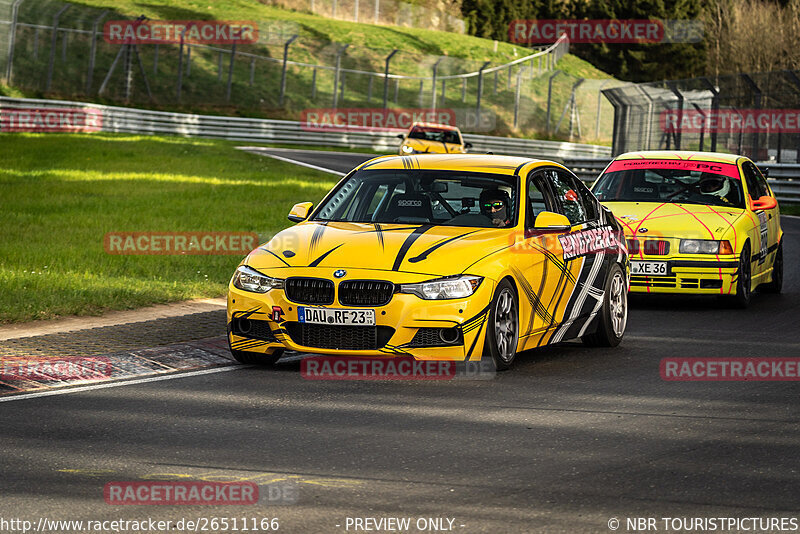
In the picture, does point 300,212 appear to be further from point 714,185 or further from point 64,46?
point 64,46

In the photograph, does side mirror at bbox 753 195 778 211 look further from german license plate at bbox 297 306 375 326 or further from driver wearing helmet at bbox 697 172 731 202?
german license plate at bbox 297 306 375 326

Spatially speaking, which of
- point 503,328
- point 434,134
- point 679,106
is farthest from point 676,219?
point 434,134

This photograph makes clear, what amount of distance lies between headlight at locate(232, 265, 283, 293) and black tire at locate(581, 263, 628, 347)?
3008mm

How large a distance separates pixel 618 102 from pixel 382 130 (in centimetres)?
1574

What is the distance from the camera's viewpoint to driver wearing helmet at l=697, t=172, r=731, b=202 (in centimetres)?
1441

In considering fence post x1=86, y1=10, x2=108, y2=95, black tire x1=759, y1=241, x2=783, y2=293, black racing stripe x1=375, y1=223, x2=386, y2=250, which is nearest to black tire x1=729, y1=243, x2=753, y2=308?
black tire x1=759, y1=241, x2=783, y2=293

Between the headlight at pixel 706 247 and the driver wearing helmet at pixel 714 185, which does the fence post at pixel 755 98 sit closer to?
the driver wearing helmet at pixel 714 185

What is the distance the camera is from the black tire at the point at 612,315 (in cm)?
1083

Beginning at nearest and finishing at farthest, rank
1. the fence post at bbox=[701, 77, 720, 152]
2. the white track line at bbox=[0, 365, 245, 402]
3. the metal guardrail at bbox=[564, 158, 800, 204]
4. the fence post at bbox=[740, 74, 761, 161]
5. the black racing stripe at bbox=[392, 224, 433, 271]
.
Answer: the white track line at bbox=[0, 365, 245, 402] < the black racing stripe at bbox=[392, 224, 433, 271] < the fence post at bbox=[740, 74, 761, 161] < the fence post at bbox=[701, 77, 720, 152] < the metal guardrail at bbox=[564, 158, 800, 204]

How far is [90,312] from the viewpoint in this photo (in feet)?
38.9

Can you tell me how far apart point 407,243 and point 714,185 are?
6.24 m

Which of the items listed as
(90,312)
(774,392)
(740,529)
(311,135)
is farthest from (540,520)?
(311,135)

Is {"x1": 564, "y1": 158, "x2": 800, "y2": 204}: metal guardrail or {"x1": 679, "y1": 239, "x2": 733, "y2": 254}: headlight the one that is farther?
{"x1": 564, "y1": 158, "x2": 800, "y2": 204}: metal guardrail

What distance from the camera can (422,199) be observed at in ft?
33.3
